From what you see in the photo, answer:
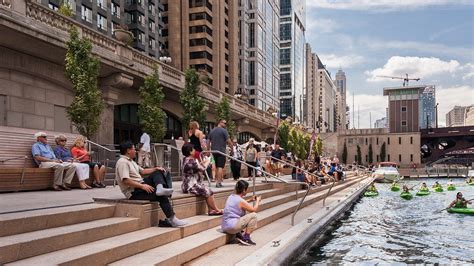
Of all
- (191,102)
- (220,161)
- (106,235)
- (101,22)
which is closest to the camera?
(106,235)

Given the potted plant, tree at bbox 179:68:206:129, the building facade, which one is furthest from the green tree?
the building facade

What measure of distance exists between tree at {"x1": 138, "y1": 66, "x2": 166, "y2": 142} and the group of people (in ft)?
29.8

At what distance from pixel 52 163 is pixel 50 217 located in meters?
5.33

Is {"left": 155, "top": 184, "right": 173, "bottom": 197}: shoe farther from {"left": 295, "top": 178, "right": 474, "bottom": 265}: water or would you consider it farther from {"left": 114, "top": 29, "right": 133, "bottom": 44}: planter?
{"left": 114, "top": 29, "right": 133, "bottom": 44}: planter

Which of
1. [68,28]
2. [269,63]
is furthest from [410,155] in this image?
[68,28]

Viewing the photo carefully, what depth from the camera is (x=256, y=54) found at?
381 ft

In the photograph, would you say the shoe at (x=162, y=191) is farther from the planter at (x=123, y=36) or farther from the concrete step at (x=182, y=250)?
the planter at (x=123, y=36)

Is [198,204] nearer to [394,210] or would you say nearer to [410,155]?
[394,210]

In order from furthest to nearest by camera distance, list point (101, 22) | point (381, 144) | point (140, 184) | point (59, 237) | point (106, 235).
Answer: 1. point (381, 144)
2. point (101, 22)
3. point (140, 184)
4. point (106, 235)
5. point (59, 237)

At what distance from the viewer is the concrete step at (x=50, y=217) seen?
579 centimetres

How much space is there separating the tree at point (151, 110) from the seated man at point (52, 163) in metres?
10.3

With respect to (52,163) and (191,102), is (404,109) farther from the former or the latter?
(52,163)

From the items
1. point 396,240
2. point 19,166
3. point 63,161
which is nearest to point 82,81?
point 63,161

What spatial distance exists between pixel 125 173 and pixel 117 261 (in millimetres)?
2083
